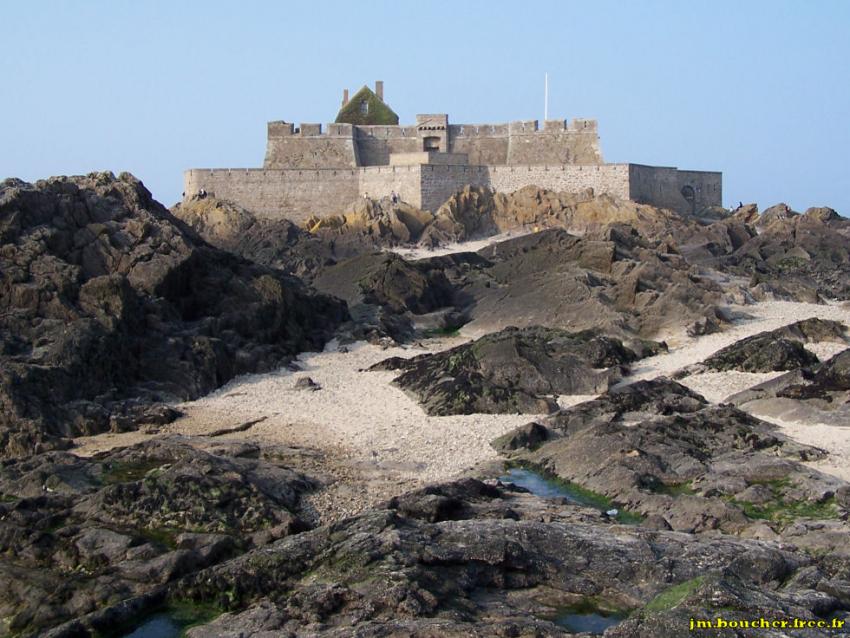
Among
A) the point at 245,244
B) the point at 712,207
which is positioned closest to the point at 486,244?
the point at 245,244

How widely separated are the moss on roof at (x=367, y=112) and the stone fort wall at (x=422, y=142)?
99.7 inches

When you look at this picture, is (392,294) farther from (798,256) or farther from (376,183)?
(798,256)

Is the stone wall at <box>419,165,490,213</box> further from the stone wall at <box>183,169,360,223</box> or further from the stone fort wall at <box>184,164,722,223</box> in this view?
the stone wall at <box>183,169,360,223</box>

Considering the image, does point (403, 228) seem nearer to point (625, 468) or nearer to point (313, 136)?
point (313, 136)

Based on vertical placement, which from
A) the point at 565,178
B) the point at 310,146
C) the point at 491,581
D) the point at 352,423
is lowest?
the point at 352,423

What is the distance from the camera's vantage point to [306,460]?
15727mm

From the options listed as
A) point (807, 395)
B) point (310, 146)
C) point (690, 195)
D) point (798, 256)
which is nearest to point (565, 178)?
point (690, 195)

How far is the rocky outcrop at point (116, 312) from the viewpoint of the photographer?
58.9 feet

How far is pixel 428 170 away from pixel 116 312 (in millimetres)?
20464

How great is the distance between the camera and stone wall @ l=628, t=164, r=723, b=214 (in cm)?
4038

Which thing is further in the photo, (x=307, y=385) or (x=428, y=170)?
(x=428, y=170)

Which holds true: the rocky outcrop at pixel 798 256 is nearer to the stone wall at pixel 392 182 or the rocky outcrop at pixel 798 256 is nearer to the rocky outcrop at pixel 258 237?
the stone wall at pixel 392 182

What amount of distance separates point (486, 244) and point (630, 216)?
4.69 m

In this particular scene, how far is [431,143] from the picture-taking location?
142 feet
